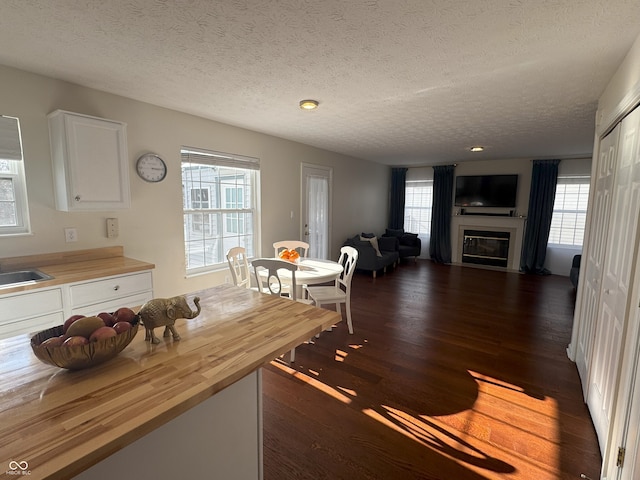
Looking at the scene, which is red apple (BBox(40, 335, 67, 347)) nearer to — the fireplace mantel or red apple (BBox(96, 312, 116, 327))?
red apple (BBox(96, 312, 116, 327))

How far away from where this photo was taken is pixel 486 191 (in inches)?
256

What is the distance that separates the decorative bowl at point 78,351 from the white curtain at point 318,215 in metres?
4.19

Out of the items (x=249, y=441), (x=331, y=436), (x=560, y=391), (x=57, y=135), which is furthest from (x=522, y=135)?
(x=57, y=135)

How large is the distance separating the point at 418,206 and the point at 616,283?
5919 millimetres

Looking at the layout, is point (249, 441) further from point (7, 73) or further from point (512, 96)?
point (512, 96)

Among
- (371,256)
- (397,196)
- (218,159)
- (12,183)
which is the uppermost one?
(218,159)

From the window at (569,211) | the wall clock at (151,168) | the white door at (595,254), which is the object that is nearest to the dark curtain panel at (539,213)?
the window at (569,211)

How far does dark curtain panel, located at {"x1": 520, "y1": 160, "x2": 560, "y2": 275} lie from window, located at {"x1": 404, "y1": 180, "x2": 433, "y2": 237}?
2.00 m

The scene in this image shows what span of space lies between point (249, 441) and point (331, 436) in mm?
842

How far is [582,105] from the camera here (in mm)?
2844

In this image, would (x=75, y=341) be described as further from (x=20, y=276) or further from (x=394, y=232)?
(x=394, y=232)

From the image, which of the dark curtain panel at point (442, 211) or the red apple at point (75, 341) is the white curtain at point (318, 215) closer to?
the dark curtain panel at point (442, 211)

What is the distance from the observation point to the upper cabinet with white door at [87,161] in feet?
7.28

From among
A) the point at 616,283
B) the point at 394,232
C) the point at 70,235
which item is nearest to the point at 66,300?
the point at 70,235
